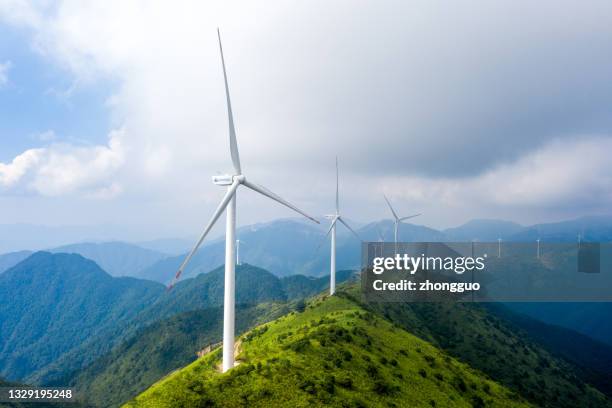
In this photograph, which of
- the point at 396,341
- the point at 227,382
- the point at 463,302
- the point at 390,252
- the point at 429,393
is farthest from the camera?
the point at 463,302

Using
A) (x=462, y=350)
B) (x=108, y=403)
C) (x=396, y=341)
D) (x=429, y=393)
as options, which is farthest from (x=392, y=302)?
(x=108, y=403)

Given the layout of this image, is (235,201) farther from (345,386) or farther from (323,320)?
(323,320)

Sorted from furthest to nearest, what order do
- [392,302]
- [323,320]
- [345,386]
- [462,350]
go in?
[392,302], [462,350], [323,320], [345,386]

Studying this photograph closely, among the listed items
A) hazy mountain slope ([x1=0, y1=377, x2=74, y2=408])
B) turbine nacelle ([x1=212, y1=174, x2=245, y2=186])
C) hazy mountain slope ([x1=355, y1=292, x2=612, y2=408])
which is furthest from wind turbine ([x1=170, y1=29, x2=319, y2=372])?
hazy mountain slope ([x1=0, y1=377, x2=74, y2=408])

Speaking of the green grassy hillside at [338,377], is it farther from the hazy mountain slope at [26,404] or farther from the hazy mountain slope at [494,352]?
the hazy mountain slope at [26,404]

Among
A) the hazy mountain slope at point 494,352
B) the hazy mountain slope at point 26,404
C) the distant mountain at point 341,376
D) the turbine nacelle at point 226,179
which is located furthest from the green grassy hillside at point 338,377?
the hazy mountain slope at point 26,404

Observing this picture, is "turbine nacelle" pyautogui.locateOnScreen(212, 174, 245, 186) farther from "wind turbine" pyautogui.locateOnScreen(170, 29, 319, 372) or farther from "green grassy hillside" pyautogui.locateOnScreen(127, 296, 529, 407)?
"green grassy hillside" pyautogui.locateOnScreen(127, 296, 529, 407)
